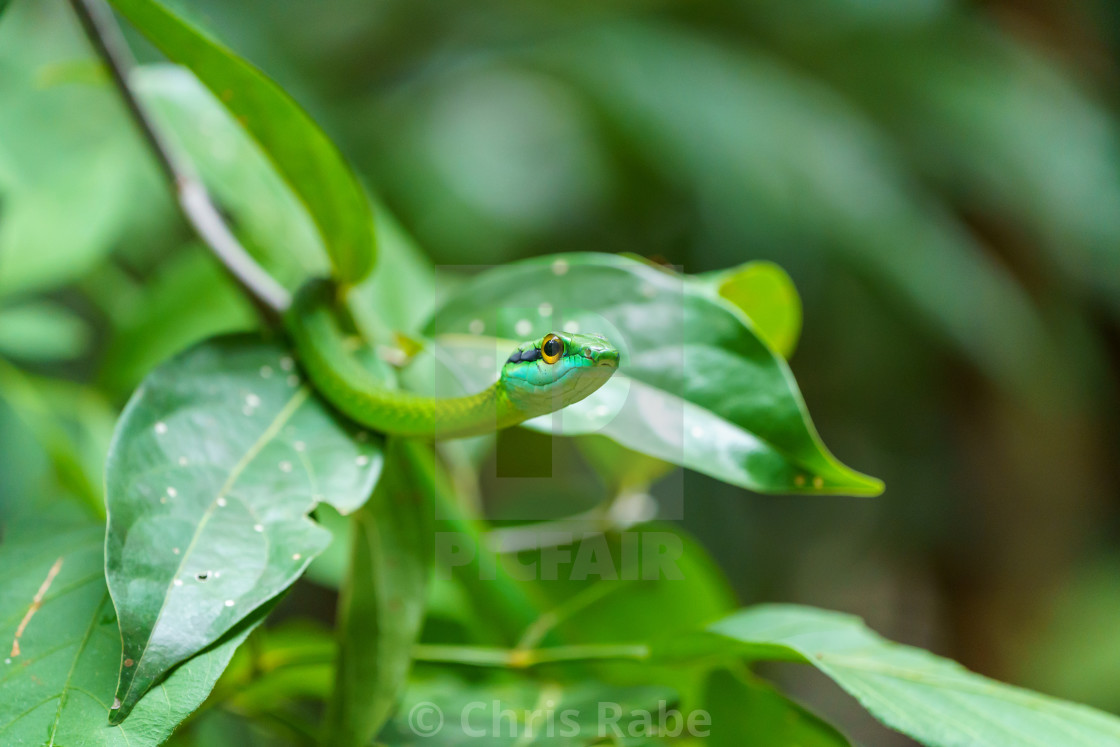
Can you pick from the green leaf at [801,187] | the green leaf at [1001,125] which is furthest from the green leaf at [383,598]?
the green leaf at [1001,125]

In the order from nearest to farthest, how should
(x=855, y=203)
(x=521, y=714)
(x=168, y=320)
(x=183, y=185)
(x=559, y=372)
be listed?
(x=559, y=372)
(x=521, y=714)
(x=183, y=185)
(x=168, y=320)
(x=855, y=203)

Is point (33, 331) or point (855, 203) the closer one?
point (33, 331)

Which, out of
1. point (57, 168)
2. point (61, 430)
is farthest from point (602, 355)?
point (57, 168)

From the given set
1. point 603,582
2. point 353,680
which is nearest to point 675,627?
point 603,582

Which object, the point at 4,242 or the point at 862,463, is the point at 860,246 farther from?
the point at 4,242

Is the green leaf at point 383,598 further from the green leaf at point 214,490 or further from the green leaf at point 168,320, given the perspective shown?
the green leaf at point 168,320

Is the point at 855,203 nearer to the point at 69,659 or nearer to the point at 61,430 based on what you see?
the point at 61,430

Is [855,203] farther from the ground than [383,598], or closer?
farther from the ground
